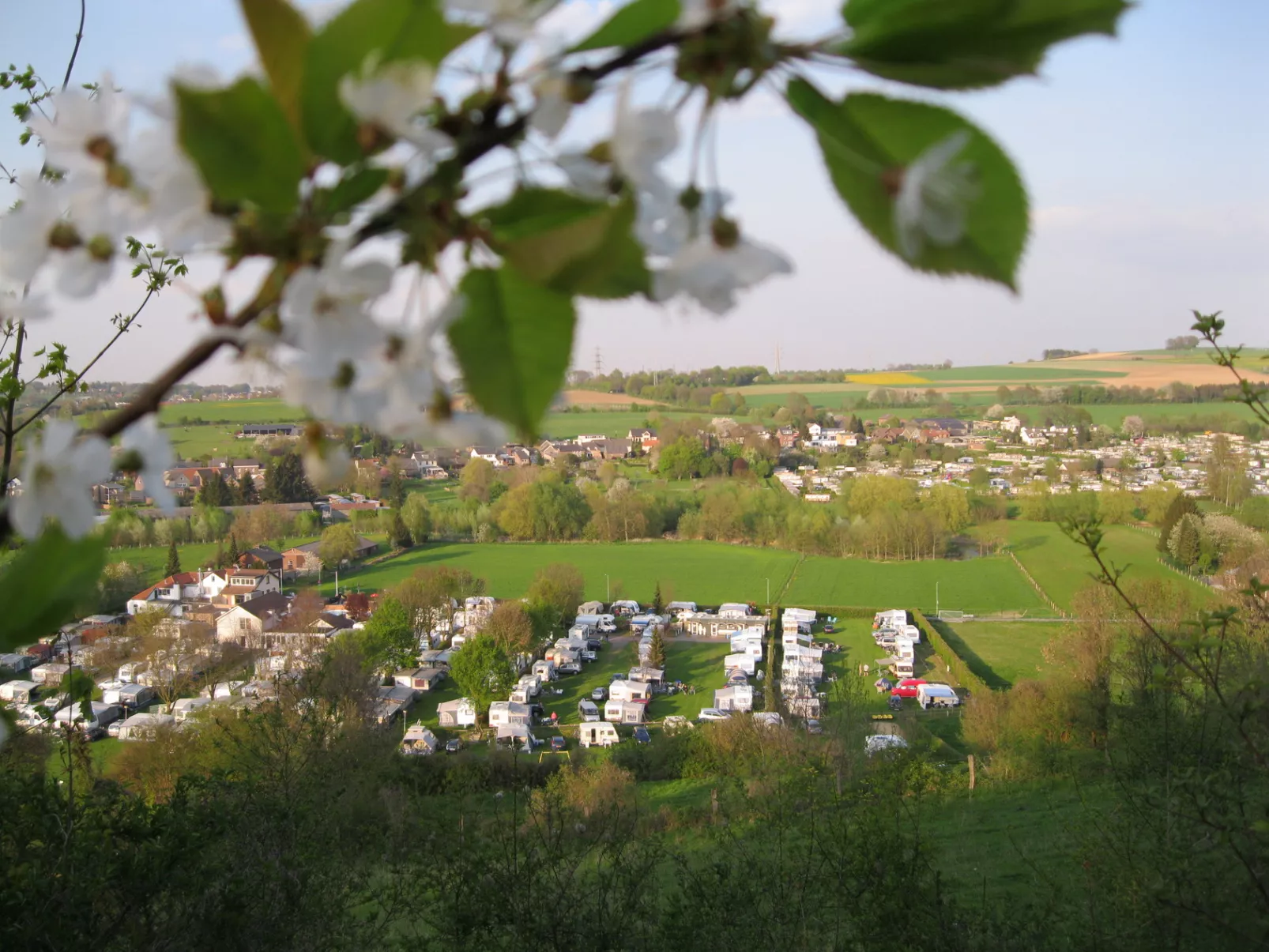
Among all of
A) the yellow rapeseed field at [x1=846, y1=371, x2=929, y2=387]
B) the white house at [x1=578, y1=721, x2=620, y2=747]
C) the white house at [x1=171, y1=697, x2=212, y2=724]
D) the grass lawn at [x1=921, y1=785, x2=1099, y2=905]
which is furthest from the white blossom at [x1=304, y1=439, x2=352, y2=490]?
the yellow rapeseed field at [x1=846, y1=371, x2=929, y2=387]

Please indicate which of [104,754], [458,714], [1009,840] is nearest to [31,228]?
[1009,840]

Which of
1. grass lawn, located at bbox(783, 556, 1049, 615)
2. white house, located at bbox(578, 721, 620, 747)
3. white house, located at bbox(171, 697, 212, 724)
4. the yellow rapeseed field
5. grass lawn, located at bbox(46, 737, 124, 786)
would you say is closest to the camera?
grass lawn, located at bbox(46, 737, 124, 786)

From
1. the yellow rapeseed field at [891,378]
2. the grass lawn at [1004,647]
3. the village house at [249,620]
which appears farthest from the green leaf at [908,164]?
the yellow rapeseed field at [891,378]

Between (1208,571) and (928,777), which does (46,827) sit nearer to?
(928,777)

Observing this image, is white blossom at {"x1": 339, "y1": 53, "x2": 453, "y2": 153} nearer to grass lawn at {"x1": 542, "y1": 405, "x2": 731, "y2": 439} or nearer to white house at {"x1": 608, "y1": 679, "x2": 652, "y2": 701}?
white house at {"x1": 608, "y1": 679, "x2": 652, "y2": 701}

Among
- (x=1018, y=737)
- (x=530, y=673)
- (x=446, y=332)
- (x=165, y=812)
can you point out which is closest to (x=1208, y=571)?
(x=1018, y=737)

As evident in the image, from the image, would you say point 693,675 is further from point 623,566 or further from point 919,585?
point 919,585
